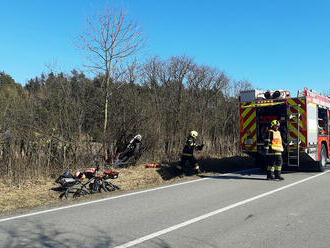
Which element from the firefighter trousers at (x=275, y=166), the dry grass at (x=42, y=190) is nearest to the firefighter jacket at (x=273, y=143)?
the firefighter trousers at (x=275, y=166)

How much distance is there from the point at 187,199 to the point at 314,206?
2596mm

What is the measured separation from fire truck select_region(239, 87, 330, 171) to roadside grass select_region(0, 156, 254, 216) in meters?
1.96

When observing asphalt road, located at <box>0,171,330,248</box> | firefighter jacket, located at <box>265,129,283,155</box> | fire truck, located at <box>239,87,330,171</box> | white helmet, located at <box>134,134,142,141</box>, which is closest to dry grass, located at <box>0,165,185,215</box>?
asphalt road, located at <box>0,171,330,248</box>

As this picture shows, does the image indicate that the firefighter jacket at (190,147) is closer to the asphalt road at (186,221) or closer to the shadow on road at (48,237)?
the asphalt road at (186,221)

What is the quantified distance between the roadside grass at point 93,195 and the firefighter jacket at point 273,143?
2.63m

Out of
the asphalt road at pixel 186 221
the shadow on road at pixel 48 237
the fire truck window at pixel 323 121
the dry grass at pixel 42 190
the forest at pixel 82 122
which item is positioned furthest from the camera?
the fire truck window at pixel 323 121

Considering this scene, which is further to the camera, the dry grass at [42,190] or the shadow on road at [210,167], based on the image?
the shadow on road at [210,167]

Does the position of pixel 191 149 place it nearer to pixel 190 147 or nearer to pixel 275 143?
pixel 190 147

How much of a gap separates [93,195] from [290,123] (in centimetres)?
710

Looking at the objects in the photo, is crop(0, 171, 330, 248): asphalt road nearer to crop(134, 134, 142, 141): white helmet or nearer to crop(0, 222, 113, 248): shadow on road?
crop(0, 222, 113, 248): shadow on road

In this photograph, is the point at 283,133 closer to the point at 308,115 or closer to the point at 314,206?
the point at 308,115

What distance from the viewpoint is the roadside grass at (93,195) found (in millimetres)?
6832

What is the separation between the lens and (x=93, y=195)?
7672mm

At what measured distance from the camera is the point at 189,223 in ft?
16.8
